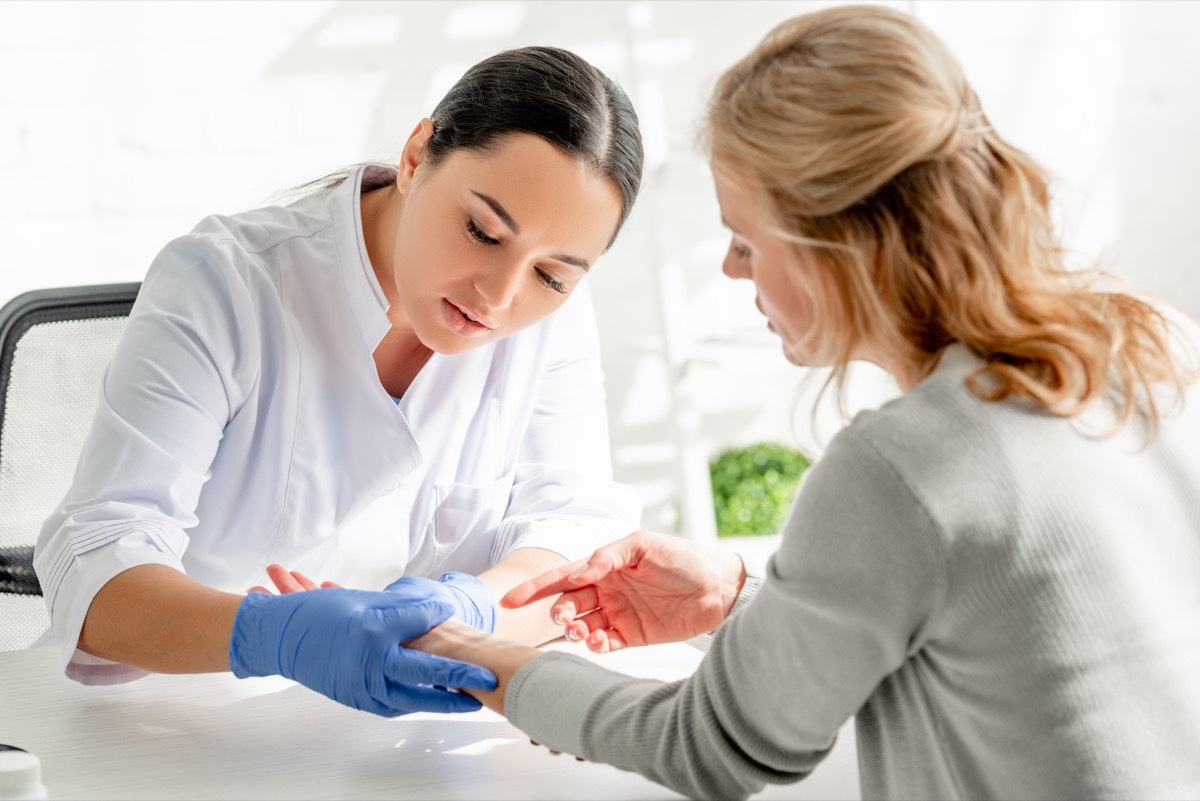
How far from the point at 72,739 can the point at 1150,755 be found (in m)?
0.72

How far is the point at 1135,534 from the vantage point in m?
0.62

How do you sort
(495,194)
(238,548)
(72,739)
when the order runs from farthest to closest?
1. (238,548)
2. (495,194)
3. (72,739)

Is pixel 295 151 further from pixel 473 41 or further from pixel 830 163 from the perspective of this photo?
pixel 830 163

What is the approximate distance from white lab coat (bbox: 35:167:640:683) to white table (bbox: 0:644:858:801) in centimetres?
7

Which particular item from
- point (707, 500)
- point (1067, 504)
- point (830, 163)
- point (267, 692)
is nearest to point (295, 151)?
point (707, 500)

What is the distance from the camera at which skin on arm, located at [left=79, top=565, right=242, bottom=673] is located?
2.94 feet

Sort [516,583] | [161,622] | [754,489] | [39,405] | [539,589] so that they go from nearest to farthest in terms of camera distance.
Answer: [161,622] < [539,589] < [516,583] < [39,405] < [754,489]

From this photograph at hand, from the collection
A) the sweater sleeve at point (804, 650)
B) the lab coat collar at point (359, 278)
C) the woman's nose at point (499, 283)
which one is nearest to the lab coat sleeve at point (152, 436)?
the lab coat collar at point (359, 278)

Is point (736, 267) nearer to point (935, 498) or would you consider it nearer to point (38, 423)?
point (935, 498)

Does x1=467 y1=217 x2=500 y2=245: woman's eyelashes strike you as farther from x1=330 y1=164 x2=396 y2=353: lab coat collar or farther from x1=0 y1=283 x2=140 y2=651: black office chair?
x1=0 y1=283 x2=140 y2=651: black office chair

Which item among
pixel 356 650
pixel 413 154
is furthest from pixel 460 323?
pixel 356 650

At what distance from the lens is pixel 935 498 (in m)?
0.59

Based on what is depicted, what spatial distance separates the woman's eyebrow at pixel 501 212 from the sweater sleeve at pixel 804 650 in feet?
1.57

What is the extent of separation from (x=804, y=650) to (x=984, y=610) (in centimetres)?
10
